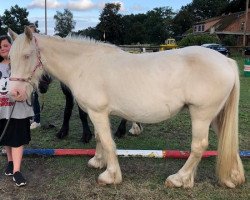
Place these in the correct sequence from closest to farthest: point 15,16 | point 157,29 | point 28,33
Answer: point 28,33 → point 15,16 → point 157,29

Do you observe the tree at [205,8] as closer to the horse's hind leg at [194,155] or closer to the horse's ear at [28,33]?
the horse's hind leg at [194,155]

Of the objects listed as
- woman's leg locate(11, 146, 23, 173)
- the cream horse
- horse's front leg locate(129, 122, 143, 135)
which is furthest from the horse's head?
horse's front leg locate(129, 122, 143, 135)

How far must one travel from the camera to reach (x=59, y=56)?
4109mm

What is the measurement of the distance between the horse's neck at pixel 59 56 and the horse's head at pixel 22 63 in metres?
0.18

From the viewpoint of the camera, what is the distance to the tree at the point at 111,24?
77750 millimetres

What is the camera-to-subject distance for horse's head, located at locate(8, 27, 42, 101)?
376 centimetres

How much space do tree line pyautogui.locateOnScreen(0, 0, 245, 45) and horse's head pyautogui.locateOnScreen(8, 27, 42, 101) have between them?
6339 centimetres

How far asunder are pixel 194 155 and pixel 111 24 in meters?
76.8

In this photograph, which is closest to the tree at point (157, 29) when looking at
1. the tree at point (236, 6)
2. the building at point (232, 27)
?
the tree at point (236, 6)

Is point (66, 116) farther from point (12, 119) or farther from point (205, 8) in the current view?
point (205, 8)

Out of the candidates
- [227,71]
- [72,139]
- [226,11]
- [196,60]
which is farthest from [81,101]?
[226,11]

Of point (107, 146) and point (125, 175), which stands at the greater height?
point (107, 146)

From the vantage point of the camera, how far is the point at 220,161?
3.99 m

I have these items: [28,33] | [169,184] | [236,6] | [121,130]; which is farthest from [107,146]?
[236,6]
